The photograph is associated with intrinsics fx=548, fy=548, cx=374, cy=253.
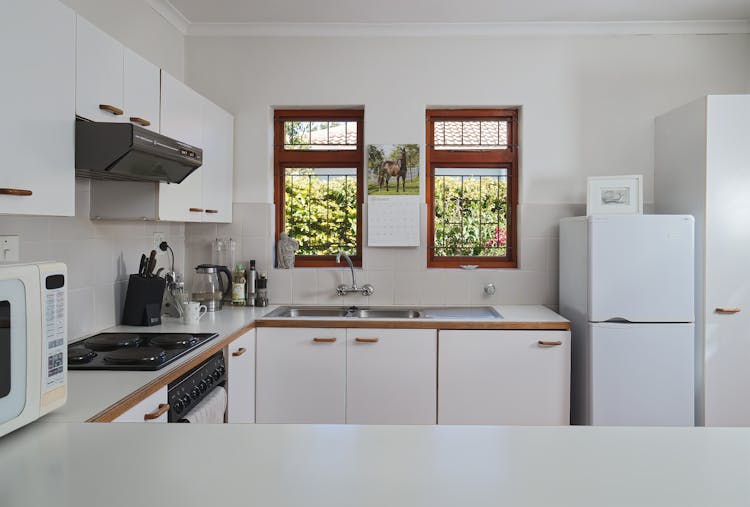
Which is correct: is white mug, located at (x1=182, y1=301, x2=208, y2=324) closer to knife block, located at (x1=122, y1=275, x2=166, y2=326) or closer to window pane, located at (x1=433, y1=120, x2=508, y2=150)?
knife block, located at (x1=122, y1=275, x2=166, y2=326)

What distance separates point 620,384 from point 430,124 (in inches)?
78.3

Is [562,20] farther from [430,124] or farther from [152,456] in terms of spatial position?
[152,456]

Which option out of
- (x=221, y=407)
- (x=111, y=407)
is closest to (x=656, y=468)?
(x=111, y=407)

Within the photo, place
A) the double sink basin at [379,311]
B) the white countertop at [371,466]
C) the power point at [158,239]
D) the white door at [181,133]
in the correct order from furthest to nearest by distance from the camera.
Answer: the double sink basin at [379,311] → the power point at [158,239] → the white door at [181,133] → the white countertop at [371,466]

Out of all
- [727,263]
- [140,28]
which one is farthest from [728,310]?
[140,28]

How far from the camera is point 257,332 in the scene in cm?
301

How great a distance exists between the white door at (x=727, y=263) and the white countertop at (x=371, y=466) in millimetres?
2146

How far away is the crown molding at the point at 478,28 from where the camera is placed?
138 inches

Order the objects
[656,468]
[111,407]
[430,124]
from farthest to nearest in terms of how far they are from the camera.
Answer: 1. [430,124]
2. [111,407]
3. [656,468]

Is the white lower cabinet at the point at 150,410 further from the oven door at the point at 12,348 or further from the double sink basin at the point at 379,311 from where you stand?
the double sink basin at the point at 379,311

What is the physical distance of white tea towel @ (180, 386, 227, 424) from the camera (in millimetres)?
2115

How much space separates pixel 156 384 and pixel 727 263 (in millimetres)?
2958

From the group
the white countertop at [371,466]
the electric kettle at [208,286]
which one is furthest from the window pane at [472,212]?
the white countertop at [371,466]

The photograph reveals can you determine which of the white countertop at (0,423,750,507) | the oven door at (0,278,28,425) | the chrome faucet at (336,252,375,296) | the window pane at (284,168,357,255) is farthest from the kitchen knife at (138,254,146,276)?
the white countertop at (0,423,750,507)
